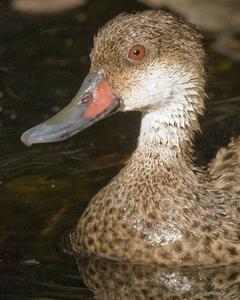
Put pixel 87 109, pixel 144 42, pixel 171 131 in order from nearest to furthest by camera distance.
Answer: pixel 144 42
pixel 87 109
pixel 171 131

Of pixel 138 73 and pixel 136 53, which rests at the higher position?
pixel 136 53

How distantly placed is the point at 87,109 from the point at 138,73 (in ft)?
1.47

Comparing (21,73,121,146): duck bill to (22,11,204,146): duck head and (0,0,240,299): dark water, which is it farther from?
(0,0,240,299): dark water

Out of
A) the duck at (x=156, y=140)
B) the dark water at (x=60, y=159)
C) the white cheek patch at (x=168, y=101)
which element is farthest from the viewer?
the white cheek patch at (x=168, y=101)

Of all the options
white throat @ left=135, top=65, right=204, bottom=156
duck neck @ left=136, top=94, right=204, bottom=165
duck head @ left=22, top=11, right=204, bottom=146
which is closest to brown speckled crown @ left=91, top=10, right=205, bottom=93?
duck head @ left=22, top=11, right=204, bottom=146

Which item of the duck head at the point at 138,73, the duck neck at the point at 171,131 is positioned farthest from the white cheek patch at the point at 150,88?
the duck neck at the point at 171,131

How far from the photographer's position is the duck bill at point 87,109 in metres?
8.97

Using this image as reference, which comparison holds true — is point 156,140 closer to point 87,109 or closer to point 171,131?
point 171,131

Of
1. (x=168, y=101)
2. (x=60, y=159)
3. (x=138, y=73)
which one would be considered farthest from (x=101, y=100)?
(x=60, y=159)

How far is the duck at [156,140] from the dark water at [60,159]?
0.16m

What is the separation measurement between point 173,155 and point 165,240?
27.9 inches

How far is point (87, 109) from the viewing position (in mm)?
9016

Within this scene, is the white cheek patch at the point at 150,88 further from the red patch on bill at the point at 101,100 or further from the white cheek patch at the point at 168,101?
the red patch on bill at the point at 101,100

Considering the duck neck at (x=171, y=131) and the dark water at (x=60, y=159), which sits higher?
the duck neck at (x=171, y=131)
